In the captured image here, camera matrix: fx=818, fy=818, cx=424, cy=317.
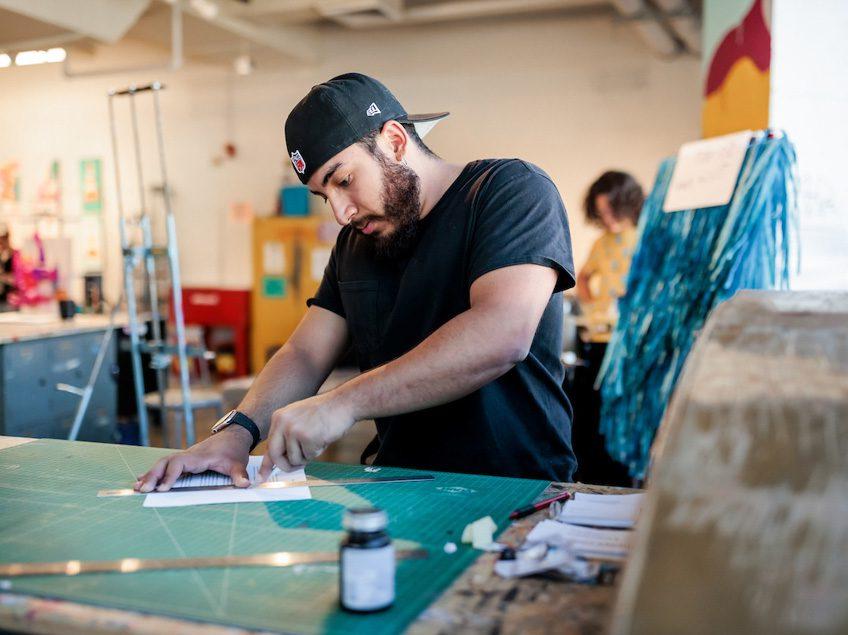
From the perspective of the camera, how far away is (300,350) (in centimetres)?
190

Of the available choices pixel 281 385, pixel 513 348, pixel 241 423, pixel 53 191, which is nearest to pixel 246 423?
pixel 241 423

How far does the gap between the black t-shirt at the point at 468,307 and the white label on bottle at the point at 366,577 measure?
28.2 inches

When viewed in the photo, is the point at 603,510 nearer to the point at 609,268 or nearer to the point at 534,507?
the point at 534,507

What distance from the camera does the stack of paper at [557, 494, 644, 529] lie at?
3.80 feet

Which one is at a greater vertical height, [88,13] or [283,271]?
[88,13]

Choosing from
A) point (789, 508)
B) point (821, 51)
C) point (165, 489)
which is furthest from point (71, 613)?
point (821, 51)

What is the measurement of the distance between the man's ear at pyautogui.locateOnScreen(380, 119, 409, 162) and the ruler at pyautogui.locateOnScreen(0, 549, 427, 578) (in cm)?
91

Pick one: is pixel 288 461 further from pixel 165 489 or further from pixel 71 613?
pixel 71 613

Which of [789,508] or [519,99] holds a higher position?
[519,99]

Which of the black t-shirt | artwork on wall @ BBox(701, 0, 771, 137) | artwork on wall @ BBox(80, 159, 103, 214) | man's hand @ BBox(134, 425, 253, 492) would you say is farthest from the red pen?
artwork on wall @ BBox(80, 159, 103, 214)

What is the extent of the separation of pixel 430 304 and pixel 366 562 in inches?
33.4

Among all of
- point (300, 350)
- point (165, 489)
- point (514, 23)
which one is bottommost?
point (165, 489)

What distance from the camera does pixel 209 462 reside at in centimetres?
148

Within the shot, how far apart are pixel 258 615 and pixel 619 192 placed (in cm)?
367
